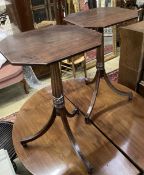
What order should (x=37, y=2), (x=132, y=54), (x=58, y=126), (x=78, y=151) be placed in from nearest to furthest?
1. (x=78, y=151)
2. (x=58, y=126)
3. (x=132, y=54)
4. (x=37, y=2)

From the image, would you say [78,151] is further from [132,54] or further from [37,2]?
[37,2]

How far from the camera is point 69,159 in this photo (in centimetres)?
108

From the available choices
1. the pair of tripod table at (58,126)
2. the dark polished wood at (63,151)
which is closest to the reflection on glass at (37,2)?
the pair of tripod table at (58,126)

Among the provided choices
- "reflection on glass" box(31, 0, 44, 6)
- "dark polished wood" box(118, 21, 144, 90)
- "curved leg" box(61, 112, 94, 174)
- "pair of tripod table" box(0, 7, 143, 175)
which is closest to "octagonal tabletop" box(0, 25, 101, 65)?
"pair of tripod table" box(0, 7, 143, 175)

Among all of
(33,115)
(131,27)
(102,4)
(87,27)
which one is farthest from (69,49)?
(102,4)

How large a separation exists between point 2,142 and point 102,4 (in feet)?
7.18

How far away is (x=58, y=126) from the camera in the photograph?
4.25 feet

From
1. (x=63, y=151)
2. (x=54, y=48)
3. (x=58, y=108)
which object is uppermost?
(x=54, y=48)

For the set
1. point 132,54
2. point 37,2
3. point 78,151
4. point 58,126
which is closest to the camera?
point 78,151

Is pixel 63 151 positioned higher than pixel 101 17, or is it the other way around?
pixel 101 17

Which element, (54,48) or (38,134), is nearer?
(54,48)

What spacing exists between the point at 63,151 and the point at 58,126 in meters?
0.20

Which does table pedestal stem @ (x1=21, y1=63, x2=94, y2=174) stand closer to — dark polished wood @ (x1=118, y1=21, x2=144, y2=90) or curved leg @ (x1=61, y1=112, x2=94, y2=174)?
curved leg @ (x1=61, y1=112, x2=94, y2=174)

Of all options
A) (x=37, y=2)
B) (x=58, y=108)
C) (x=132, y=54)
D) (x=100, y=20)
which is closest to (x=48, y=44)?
(x=58, y=108)
